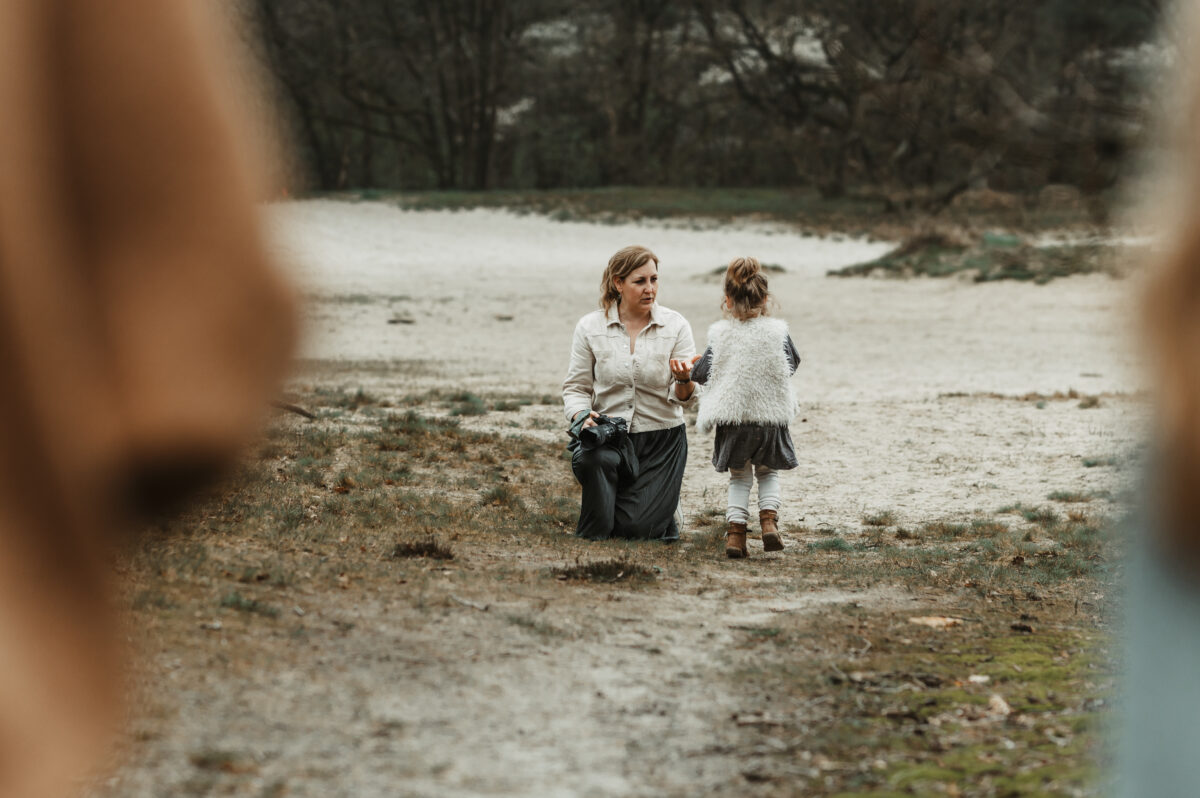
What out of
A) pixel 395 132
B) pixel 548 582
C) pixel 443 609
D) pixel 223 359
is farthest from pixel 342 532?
pixel 395 132

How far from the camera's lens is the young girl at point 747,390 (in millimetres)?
6473

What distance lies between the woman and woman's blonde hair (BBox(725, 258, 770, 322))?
345mm

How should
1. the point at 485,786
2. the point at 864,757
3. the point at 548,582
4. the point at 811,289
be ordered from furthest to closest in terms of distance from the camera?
1. the point at 811,289
2. the point at 548,582
3. the point at 864,757
4. the point at 485,786

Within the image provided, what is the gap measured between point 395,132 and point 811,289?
83.0ft

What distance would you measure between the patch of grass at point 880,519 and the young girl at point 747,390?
1.09m

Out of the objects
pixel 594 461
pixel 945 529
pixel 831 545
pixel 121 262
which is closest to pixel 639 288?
pixel 594 461

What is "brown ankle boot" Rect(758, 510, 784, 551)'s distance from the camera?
647 cm

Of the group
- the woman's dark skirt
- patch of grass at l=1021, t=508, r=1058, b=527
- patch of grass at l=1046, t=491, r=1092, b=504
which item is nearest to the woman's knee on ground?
the woman's dark skirt

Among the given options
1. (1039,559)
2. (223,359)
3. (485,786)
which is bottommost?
(1039,559)

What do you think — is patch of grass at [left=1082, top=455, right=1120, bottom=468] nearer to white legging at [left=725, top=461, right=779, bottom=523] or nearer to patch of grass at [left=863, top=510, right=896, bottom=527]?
patch of grass at [left=863, top=510, right=896, bottom=527]

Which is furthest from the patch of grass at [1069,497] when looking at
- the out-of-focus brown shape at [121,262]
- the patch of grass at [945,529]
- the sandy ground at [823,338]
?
the out-of-focus brown shape at [121,262]

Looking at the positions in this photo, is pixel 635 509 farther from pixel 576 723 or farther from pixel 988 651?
pixel 576 723

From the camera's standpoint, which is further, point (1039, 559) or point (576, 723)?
point (1039, 559)

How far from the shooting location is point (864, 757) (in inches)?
127
